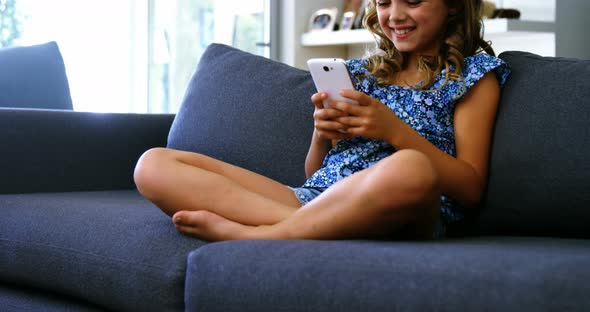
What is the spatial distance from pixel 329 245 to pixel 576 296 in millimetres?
377

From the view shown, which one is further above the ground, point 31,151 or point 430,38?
point 430,38

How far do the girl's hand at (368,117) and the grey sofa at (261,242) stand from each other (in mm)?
236

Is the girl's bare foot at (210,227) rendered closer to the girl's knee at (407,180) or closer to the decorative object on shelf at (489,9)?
the girl's knee at (407,180)

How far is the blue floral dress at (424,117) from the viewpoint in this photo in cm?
174

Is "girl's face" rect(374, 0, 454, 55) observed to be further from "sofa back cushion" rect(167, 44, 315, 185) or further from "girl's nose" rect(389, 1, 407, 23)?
"sofa back cushion" rect(167, 44, 315, 185)

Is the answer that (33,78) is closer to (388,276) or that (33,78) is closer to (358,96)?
(358,96)

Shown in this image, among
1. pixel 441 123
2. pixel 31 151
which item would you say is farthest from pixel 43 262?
pixel 441 123

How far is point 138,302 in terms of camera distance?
58.1 inches

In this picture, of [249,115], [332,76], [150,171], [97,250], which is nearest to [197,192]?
[150,171]

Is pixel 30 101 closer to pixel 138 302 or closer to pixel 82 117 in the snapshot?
pixel 82 117

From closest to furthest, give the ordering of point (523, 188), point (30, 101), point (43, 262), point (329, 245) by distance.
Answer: point (329, 245)
point (523, 188)
point (43, 262)
point (30, 101)

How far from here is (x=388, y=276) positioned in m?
1.16

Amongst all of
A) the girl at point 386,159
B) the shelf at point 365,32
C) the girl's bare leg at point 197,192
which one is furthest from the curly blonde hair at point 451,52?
the shelf at point 365,32

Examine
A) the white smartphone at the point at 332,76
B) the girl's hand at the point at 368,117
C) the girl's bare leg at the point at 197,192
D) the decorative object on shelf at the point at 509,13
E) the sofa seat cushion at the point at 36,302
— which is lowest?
the sofa seat cushion at the point at 36,302
